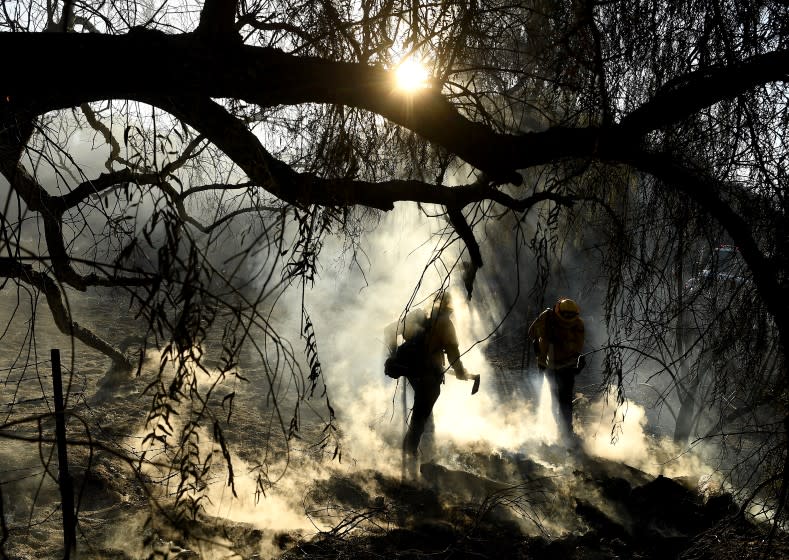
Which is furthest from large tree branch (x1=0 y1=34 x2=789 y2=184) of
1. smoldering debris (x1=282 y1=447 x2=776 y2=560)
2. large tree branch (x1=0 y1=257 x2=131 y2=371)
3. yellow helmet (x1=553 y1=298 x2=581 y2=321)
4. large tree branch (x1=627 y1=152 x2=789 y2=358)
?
yellow helmet (x1=553 y1=298 x2=581 y2=321)

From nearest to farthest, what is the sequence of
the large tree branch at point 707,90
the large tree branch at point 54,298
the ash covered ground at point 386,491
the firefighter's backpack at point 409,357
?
the large tree branch at point 54,298 → the large tree branch at point 707,90 → the ash covered ground at point 386,491 → the firefighter's backpack at point 409,357

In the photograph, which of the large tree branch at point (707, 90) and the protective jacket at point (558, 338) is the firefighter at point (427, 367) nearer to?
the protective jacket at point (558, 338)

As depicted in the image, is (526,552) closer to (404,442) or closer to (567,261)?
(404,442)

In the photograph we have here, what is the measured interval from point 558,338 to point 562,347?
0.12 meters

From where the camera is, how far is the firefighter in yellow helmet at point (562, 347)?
23.9 feet

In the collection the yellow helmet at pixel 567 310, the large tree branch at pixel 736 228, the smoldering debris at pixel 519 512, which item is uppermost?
the yellow helmet at pixel 567 310

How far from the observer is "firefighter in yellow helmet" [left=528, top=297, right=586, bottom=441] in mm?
7297

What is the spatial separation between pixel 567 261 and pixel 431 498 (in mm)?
10173

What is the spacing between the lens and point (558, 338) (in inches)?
288

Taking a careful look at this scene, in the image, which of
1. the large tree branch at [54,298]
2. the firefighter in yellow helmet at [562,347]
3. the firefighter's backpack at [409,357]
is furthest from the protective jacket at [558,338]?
the large tree branch at [54,298]

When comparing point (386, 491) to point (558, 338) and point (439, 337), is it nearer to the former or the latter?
point (439, 337)

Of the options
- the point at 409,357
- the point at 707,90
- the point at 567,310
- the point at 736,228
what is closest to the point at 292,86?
the point at 707,90

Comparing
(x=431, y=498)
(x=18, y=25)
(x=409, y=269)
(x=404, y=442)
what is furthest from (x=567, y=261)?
(x=18, y=25)

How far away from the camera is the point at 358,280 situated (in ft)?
55.5
